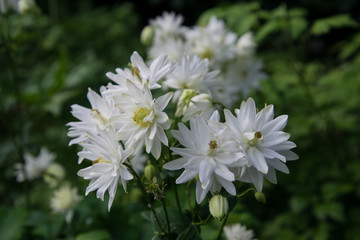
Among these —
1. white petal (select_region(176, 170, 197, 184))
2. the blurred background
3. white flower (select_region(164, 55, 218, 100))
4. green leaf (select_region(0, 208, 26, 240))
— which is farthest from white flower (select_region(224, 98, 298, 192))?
green leaf (select_region(0, 208, 26, 240))

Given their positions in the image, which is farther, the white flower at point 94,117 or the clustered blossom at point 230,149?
the white flower at point 94,117

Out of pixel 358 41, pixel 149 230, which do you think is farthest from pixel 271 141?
pixel 358 41

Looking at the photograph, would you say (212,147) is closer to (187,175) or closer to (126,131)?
(187,175)

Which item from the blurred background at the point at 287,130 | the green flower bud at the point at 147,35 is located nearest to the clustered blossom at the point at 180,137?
the blurred background at the point at 287,130

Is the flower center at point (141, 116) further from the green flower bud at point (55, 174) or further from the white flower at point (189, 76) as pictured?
the green flower bud at point (55, 174)

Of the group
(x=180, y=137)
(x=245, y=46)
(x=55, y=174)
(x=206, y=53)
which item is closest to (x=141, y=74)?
(x=180, y=137)

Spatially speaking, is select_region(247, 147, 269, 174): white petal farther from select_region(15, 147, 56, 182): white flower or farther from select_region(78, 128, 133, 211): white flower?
select_region(15, 147, 56, 182): white flower

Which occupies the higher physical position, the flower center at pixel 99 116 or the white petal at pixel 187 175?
the flower center at pixel 99 116
